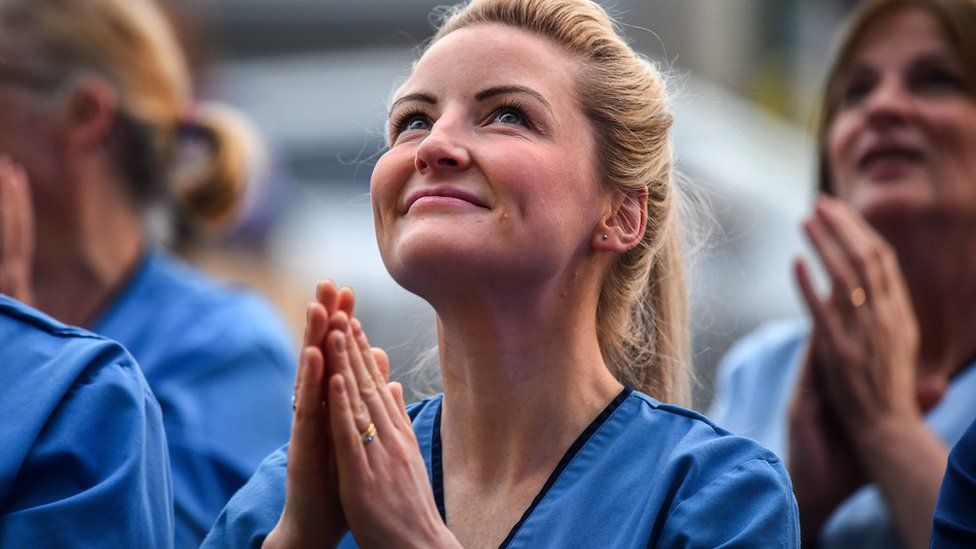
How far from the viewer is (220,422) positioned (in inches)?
119

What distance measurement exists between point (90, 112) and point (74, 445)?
140 cm

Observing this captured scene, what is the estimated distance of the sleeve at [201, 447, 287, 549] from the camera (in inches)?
80.2

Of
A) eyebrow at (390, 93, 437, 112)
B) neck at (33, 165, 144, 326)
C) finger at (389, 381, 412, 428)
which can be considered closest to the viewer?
finger at (389, 381, 412, 428)

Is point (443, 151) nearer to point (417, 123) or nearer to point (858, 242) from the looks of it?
point (417, 123)

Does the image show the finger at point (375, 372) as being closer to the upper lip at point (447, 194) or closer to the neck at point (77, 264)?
the upper lip at point (447, 194)

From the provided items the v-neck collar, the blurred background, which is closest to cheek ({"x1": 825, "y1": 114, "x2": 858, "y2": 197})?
the blurred background

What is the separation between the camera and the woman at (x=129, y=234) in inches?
120

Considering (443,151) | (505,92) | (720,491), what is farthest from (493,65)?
(720,491)

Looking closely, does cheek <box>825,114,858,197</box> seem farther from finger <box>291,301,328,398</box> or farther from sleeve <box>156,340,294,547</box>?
finger <box>291,301,328,398</box>

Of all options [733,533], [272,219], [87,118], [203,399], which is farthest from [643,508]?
[272,219]

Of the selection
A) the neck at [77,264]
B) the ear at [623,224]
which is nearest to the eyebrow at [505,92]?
the ear at [623,224]

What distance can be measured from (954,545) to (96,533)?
1.17m

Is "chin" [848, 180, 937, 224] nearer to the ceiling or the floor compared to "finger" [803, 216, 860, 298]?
nearer to the ceiling

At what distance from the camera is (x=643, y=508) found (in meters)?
1.92
